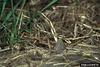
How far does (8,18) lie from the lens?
2.24 metres

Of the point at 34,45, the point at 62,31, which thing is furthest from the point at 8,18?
the point at 62,31

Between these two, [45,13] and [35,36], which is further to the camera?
[45,13]

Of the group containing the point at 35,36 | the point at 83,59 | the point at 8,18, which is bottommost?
the point at 83,59

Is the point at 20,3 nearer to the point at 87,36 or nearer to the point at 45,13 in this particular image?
the point at 45,13

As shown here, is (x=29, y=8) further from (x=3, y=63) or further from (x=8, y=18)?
(x=3, y=63)

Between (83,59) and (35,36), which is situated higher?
(35,36)

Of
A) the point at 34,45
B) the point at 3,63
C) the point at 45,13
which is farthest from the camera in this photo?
the point at 45,13

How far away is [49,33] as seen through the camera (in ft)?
7.56

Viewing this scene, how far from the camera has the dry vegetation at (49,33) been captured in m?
2.11

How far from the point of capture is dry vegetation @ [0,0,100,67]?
2107 mm

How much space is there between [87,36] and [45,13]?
410 millimetres

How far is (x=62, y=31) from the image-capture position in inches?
92.0

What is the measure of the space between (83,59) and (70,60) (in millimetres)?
91

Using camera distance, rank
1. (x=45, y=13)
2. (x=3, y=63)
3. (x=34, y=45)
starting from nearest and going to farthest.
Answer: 1. (x=3, y=63)
2. (x=34, y=45)
3. (x=45, y=13)
